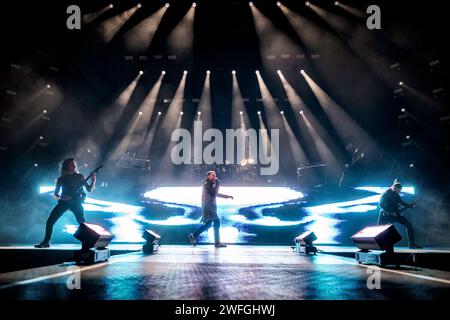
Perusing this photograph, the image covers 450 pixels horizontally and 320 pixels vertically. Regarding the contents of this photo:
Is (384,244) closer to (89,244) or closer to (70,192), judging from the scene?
(89,244)

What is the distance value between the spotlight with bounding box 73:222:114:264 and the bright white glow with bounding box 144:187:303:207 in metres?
5.03

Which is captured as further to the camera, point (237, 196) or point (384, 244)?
point (237, 196)

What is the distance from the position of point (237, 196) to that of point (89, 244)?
5792 millimetres

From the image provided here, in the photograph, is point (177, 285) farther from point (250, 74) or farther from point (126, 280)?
point (250, 74)

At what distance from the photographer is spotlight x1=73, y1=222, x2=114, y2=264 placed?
375 centimetres

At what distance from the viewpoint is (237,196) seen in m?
9.33

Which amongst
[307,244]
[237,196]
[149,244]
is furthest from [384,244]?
[237,196]

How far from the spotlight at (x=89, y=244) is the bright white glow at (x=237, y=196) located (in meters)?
5.03

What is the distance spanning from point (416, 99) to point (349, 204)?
5.19 m

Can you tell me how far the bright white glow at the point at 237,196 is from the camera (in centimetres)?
905

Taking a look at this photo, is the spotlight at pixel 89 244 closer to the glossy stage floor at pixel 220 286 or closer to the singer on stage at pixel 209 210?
the glossy stage floor at pixel 220 286

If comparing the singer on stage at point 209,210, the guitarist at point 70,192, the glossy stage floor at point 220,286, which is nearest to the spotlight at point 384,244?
the glossy stage floor at point 220,286

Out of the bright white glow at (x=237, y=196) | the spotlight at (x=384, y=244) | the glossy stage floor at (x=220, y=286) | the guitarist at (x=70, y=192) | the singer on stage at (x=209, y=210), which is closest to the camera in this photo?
the glossy stage floor at (x=220, y=286)

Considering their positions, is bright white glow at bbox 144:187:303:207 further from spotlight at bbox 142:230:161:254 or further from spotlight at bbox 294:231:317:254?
spotlight at bbox 142:230:161:254
